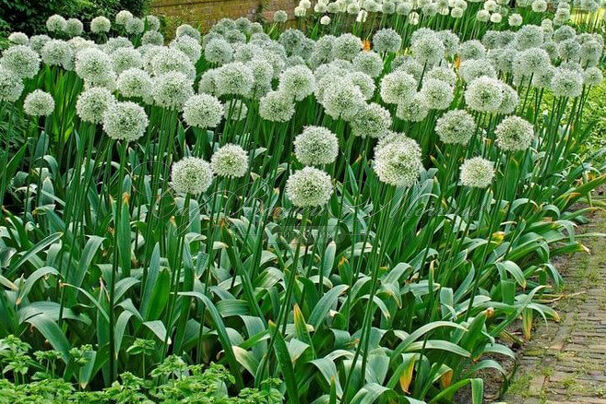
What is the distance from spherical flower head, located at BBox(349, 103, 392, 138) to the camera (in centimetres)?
416

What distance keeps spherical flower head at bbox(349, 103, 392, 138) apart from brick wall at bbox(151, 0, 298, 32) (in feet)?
20.9

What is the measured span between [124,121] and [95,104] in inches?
11.1

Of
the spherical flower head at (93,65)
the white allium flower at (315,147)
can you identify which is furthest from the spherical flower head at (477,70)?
the spherical flower head at (93,65)

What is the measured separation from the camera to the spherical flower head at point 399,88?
437cm

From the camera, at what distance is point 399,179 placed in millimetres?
3398

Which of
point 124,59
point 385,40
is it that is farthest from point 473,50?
point 124,59

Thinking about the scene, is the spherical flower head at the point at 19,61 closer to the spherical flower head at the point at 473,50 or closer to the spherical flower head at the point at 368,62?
the spherical flower head at the point at 368,62

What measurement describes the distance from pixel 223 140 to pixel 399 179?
5.79ft

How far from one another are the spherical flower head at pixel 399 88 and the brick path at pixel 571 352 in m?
1.43

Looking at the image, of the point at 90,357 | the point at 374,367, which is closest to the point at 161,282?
the point at 90,357

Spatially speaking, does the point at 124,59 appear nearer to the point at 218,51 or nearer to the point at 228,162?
the point at 218,51

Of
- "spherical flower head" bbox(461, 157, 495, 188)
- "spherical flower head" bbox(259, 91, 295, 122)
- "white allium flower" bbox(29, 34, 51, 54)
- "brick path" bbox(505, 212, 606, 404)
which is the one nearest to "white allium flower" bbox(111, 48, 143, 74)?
"spherical flower head" bbox(259, 91, 295, 122)

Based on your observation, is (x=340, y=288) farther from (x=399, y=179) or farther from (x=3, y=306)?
(x=3, y=306)

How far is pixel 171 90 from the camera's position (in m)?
3.96
